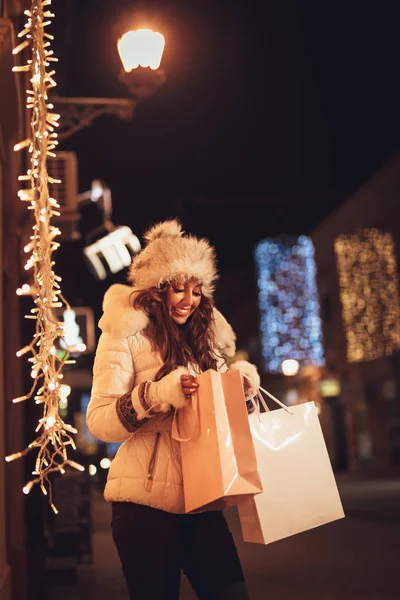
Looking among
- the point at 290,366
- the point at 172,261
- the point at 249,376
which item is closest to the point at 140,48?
the point at 172,261

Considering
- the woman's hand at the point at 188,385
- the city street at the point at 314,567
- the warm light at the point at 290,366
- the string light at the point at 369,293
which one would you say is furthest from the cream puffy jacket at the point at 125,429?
the warm light at the point at 290,366

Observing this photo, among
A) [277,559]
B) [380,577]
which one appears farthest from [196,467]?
[277,559]

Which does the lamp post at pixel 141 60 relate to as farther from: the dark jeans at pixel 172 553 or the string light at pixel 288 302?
the string light at pixel 288 302

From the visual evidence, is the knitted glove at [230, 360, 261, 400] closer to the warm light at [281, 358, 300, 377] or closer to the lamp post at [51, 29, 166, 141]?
the lamp post at [51, 29, 166, 141]

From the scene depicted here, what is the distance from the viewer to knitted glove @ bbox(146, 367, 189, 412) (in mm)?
3150

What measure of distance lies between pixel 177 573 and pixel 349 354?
1263 inches

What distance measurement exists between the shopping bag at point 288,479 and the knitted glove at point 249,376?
145 millimetres

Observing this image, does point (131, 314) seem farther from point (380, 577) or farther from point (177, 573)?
point (380, 577)

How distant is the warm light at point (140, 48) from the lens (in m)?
7.63

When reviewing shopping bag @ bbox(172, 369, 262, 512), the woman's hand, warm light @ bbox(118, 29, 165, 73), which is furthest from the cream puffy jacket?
warm light @ bbox(118, 29, 165, 73)

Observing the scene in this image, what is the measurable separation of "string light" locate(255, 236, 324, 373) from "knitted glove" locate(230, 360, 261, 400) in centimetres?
3511

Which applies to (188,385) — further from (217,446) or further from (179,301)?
(179,301)

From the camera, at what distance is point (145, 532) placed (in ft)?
10.6

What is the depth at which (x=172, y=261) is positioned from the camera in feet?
11.8
